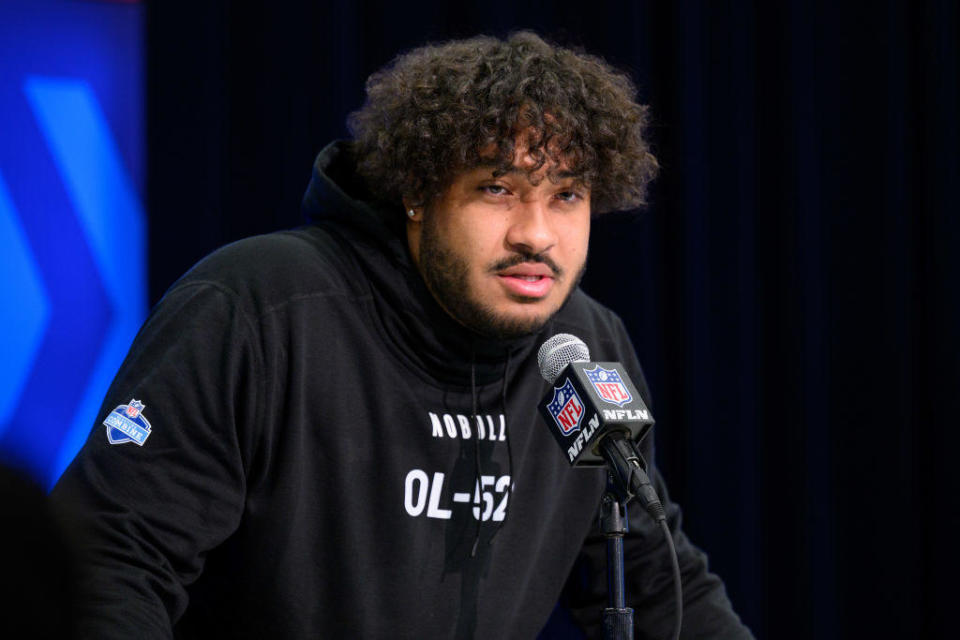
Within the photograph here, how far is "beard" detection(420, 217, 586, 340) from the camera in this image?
1706 mm

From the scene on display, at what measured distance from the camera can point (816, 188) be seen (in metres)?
2.93

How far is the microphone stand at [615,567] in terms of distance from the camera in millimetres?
1120

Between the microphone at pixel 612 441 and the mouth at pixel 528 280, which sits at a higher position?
the mouth at pixel 528 280

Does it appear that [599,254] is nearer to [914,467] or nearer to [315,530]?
[914,467]

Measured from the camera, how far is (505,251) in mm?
1705

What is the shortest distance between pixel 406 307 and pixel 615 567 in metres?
0.68

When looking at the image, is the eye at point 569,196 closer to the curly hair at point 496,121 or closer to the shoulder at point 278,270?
the curly hair at point 496,121

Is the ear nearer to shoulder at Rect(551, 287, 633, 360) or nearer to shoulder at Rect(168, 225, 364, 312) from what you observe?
shoulder at Rect(168, 225, 364, 312)

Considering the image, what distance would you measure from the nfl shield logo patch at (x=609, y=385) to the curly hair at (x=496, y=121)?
56 centimetres

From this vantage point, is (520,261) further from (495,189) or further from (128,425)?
(128,425)

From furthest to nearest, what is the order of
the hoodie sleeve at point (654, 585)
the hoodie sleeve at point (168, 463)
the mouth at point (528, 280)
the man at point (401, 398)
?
1. the hoodie sleeve at point (654, 585)
2. the mouth at point (528, 280)
3. the man at point (401, 398)
4. the hoodie sleeve at point (168, 463)

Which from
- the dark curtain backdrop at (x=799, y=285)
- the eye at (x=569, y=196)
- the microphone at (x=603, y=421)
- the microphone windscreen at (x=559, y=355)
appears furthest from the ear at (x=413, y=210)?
the dark curtain backdrop at (x=799, y=285)

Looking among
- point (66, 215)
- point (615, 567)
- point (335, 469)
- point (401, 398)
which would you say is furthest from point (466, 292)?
point (66, 215)

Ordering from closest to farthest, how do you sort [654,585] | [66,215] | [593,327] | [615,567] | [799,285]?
[615,567] → [654,585] → [593,327] → [66,215] → [799,285]
